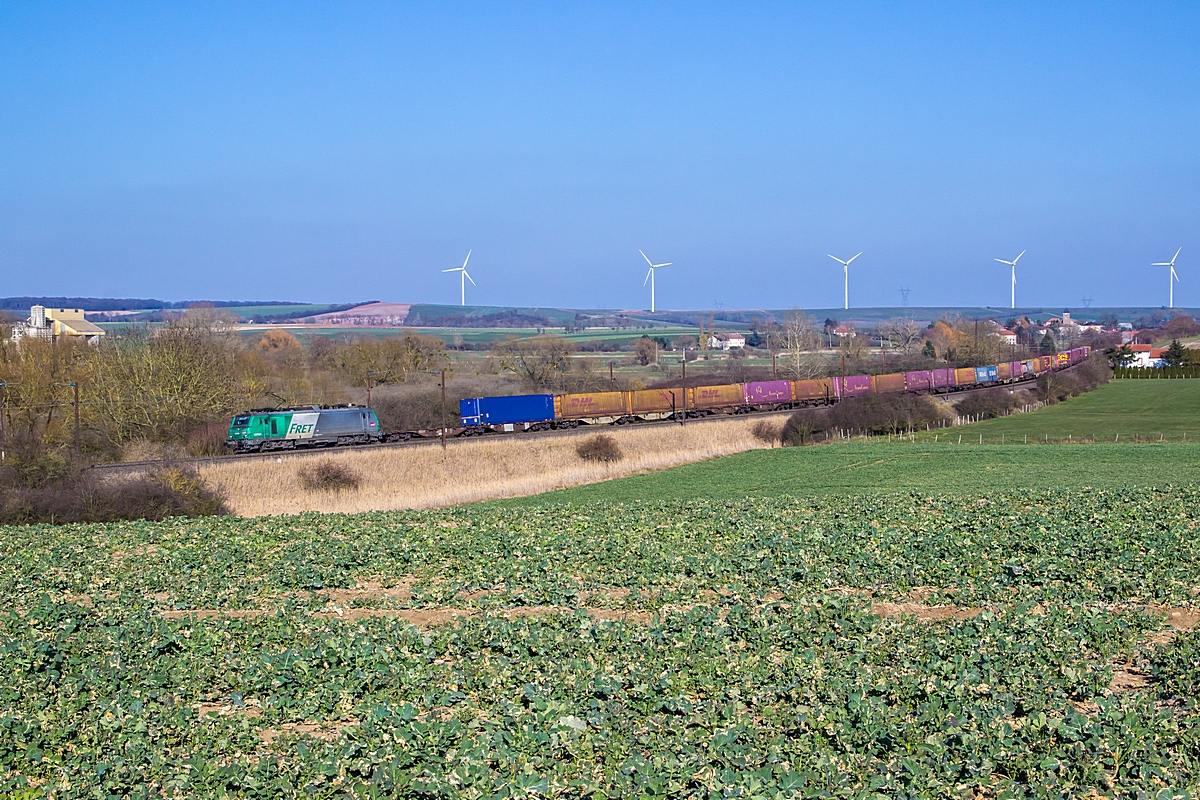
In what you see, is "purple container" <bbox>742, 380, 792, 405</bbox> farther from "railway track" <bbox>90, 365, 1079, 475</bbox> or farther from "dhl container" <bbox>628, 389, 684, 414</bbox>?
"dhl container" <bbox>628, 389, 684, 414</bbox>

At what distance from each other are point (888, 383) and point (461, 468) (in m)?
47.6

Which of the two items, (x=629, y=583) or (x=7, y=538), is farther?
(x=7, y=538)

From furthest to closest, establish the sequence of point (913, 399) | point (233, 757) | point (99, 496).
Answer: point (913, 399)
point (99, 496)
point (233, 757)

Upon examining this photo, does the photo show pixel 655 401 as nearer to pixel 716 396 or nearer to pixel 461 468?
pixel 716 396

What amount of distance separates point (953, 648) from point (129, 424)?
61.1 m

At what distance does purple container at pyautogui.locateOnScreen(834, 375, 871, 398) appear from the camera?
8744 centimetres

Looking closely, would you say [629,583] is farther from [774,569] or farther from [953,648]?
[953,648]

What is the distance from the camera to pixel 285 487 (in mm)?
49750

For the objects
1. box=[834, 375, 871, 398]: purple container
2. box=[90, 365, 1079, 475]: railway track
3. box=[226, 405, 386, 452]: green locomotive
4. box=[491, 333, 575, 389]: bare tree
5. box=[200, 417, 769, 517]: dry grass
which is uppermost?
box=[491, 333, 575, 389]: bare tree

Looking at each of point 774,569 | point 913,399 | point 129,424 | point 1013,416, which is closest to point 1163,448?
point 913,399

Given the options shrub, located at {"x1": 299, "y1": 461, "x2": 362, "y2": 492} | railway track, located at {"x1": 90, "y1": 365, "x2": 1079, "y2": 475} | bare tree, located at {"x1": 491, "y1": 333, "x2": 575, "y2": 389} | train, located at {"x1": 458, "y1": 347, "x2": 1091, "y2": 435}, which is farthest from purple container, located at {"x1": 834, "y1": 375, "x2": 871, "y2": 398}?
shrub, located at {"x1": 299, "y1": 461, "x2": 362, "y2": 492}

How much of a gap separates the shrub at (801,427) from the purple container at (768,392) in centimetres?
708

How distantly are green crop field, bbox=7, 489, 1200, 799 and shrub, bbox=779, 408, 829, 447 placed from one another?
5006 centimetres

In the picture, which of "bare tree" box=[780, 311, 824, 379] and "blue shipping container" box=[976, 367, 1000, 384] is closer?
"blue shipping container" box=[976, 367, 1000, 384]
